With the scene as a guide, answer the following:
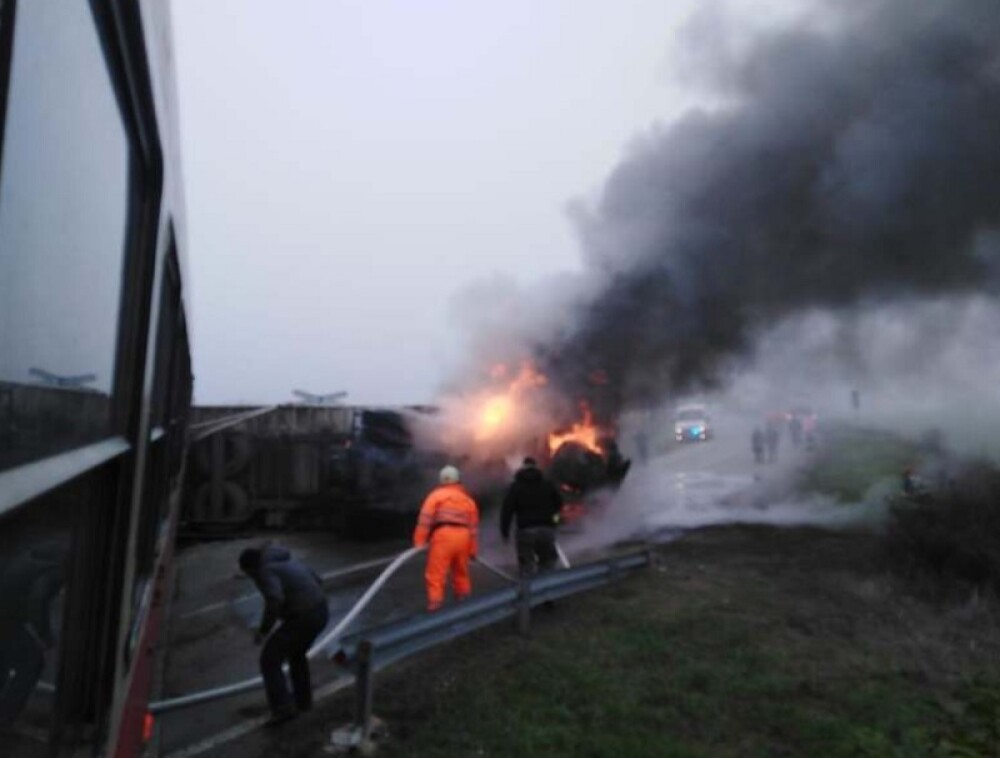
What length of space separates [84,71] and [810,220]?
14807 mm

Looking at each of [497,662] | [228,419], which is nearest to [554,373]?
[228,419]

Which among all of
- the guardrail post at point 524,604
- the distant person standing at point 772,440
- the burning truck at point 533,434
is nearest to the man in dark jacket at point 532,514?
the guardrail post at point 524,604

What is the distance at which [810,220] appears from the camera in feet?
47.4

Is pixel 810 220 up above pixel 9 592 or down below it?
above

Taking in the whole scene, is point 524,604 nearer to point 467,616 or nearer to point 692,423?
point 467,616

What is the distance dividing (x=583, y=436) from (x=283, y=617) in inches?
422

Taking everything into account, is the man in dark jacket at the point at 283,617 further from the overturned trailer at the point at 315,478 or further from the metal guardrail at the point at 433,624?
the overturned trailer at the point at 315,478

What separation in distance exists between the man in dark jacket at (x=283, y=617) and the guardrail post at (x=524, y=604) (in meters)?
1.96

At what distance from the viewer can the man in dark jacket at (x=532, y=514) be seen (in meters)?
8.80

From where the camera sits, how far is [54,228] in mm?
962

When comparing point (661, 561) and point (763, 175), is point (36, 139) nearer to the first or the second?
point (661, 561)

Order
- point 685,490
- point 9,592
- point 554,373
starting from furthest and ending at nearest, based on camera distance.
A: 1. point 685,490
2. point 554,373
3. point 9,592

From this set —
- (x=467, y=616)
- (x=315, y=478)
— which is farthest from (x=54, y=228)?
(x=315, y=478)

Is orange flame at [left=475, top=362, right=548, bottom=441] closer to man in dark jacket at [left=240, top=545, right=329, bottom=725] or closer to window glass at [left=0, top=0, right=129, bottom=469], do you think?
man in dark jacket at [left=240, top=545, right=329, bottom=725]
